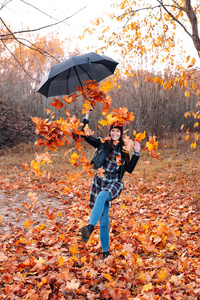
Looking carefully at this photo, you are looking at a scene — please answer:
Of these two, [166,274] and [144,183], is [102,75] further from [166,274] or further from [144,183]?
[144,183]

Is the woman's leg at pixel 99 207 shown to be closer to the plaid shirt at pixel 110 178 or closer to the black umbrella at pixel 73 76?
the plaid shirt at pixel 110 178

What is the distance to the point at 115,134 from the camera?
9.84 ft

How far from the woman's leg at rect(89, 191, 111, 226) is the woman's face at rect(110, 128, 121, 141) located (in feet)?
2.03

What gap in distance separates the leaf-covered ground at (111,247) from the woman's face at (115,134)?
0.85 meters

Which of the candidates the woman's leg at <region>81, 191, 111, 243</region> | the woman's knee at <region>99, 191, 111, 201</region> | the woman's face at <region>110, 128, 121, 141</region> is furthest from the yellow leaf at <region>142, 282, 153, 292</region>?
Result: the woman's face at <region>110, 128, 121, 141</region>

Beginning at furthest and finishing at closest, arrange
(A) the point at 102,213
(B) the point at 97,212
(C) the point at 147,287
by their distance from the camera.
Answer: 1. (A) the point at 102,213
2. (B) the point at 97,212
3. (C) the point at 147,287

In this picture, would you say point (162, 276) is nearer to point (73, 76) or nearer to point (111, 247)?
point (111, 247)

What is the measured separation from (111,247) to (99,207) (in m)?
0.87

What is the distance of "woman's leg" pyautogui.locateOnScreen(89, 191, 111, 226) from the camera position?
2670mm

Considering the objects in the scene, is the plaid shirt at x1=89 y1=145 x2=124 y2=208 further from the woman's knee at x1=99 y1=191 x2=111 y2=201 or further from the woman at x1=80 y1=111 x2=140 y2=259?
the woman's knee at x1=99 y1=191 x2=111 y2=201

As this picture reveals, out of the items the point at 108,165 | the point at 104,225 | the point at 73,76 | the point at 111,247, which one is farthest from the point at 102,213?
the point at 73,76

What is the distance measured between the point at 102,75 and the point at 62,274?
7.51 ft

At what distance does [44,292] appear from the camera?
2.35 meters

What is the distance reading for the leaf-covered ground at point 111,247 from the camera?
7.97 ft
